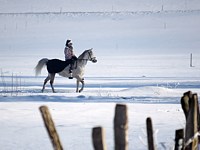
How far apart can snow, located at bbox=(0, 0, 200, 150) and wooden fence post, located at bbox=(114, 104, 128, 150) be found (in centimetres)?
81

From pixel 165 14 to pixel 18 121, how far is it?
6675 cm

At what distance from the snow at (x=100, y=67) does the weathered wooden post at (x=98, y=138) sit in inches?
35.0

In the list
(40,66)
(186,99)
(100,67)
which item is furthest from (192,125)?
(100,67)

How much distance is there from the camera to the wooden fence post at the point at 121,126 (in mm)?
2245

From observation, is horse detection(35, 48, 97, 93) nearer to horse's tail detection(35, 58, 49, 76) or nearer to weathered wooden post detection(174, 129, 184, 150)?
horse's tail detection(35, 58, 49, 76)

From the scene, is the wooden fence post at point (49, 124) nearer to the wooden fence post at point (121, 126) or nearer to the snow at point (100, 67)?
the wooden fence post at point (121, 126)

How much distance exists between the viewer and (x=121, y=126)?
7.44 feet

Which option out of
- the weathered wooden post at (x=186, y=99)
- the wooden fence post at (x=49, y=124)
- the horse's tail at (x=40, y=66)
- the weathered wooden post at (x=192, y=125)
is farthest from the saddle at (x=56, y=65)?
the wooden fence post at (x=49, y=124)

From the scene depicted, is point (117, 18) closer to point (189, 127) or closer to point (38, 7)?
point (38, 7)

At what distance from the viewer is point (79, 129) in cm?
848

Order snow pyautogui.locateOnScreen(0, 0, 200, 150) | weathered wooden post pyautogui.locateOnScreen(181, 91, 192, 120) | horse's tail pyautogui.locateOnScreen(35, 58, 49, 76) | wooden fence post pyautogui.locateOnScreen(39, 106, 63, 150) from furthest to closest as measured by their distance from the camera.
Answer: horse's tail pyautogui.locateOnScreen(35, 58, 49, 76)
snow pyautogui.locateOnScreen(0, 0, 200, 150)
weathered wooden post pyautogui.locateOnScreen(181, 91, 192, 120)
wooden fence post pyautogui.locateOnScreen(39, 106, 63, 150)

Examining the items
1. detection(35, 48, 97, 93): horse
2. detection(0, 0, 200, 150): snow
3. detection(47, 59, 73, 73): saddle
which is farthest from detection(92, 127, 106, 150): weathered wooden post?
detection(47, 59, 73, 73): saddle

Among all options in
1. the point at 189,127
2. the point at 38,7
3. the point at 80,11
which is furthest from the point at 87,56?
the point at 38,7

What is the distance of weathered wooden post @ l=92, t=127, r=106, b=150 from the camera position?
219 centimetres
